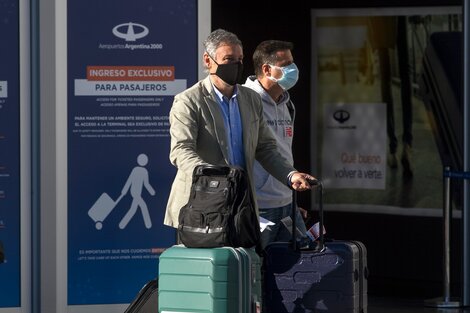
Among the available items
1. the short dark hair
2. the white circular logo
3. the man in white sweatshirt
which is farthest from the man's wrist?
the white circular logo

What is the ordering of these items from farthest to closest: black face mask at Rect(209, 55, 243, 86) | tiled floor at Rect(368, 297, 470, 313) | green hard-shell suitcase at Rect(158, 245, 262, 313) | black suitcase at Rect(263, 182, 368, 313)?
tiled floor at Rect(368, 297, 470, 313), black face mask at Rect(209, 55, 243, 86), black suitcase at Rect(263, 182, 368, 313), green hard-shell suitcase at Rect(158, 245, 262, 313)

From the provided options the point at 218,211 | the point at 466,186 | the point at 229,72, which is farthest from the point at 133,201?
the point at 466,186

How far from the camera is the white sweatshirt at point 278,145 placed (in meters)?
7.37

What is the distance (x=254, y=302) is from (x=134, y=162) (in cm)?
171

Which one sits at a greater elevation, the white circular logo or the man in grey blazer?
the white circular logo

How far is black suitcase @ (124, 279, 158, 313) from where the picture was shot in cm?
699

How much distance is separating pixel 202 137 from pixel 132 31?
127cm

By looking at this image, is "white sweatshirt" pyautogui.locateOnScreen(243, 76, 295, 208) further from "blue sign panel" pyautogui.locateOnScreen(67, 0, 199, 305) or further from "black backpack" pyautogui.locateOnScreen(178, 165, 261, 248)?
"black backpack" pyautogui.locateOnScreen(178, 165, 261, 248)

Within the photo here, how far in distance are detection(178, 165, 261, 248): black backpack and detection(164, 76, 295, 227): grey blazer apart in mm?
126

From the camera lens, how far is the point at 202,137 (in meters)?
6.63
